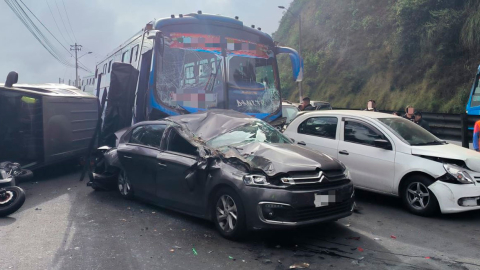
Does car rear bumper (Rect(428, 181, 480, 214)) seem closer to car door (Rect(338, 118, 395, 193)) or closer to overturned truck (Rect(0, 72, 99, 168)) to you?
car door (Rect(338, 118, 395, 193))

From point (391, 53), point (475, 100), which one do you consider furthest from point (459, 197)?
point (391, 53)

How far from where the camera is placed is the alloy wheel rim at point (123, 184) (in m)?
7.57

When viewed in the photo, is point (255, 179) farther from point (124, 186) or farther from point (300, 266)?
point (124, 186)

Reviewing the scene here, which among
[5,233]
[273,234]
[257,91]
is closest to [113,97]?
[257,91]

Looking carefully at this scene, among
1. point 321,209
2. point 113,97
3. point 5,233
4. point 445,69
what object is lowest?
point 5,233

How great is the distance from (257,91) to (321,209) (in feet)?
16.9

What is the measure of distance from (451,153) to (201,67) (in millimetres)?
5131

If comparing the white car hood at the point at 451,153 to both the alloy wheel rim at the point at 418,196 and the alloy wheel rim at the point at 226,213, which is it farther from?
the alloy wheel rim at the point at 226,213

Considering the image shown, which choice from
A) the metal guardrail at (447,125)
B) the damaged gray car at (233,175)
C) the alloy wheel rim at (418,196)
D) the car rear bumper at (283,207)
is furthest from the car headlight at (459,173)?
the metal guardrail at (447,125)

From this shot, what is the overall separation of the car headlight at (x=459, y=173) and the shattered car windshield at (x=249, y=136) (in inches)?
93.4

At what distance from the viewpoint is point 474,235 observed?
5.72 meters

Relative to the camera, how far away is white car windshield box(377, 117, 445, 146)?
23.5 ft

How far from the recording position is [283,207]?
4988 millimetres

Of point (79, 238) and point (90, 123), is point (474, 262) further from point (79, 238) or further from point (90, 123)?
point (90, 123)
